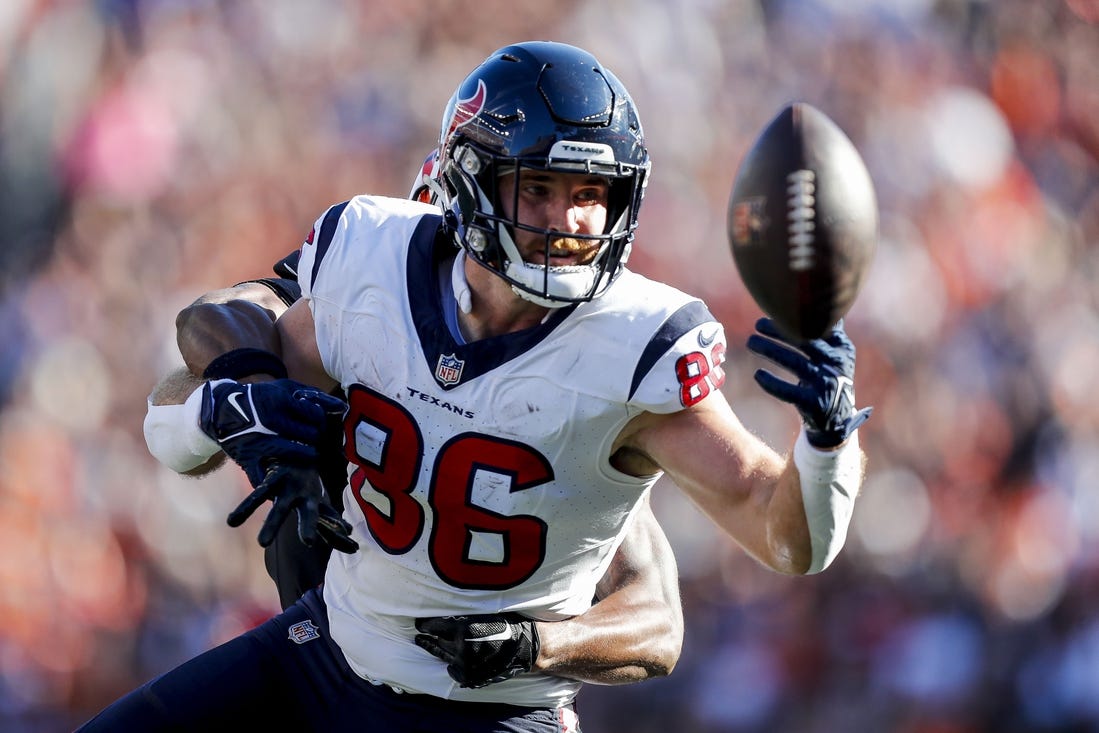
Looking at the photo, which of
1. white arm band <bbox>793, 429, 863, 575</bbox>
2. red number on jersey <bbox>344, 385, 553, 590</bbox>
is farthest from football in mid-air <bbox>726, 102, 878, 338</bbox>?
red number on jersey <bbox>344, 385, 553, 590</bbox>

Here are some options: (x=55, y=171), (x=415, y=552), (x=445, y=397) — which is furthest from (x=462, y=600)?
(x=55, y=171)

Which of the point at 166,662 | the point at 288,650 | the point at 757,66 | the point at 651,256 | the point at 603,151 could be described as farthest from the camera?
the point at 757,66

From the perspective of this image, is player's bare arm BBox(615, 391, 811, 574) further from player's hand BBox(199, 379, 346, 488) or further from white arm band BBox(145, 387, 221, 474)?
white arm band BBox(145, 387, 221, 474)

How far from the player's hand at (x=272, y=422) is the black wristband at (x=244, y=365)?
0.38 feet

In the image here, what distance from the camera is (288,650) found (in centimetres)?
260

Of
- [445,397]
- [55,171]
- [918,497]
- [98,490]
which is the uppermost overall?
[55,171]

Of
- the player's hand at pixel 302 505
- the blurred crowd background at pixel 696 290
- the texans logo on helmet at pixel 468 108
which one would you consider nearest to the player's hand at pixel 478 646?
the player's hand at pixel 302 505

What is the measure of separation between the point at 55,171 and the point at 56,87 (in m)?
0.27

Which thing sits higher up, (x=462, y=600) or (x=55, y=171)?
(x=55, y=171)

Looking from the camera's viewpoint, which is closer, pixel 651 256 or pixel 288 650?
pixel 288 650

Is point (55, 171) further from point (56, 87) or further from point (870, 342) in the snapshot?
point (870, 342)

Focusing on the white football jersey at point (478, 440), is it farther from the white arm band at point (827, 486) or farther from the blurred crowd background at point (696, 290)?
the blurred crowd background at point (696, 290)

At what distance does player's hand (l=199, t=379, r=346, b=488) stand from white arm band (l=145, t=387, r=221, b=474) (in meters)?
0.08

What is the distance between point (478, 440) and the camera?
2.36 metres
